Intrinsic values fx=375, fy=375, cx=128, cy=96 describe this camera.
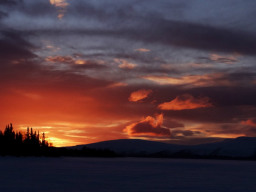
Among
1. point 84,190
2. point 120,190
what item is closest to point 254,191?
point 120,190

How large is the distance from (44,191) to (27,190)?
187cm

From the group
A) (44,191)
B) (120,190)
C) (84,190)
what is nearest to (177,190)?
(120,190)

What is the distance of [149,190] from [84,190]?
7.33 m

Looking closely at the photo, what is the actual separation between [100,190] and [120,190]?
2.24 m

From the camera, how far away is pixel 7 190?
38.6m

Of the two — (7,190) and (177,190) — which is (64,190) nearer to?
(7,190)

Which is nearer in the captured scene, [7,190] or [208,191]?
[7,190]

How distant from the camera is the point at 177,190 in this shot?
43438 millimetres

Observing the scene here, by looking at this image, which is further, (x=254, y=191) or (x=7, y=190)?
(x=254, y=191)

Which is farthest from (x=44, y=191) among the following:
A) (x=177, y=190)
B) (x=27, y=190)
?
(x=177, y=190)

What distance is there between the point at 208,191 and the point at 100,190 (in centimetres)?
1251

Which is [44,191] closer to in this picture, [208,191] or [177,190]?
[177,190]

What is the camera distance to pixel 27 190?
3997 centimetres

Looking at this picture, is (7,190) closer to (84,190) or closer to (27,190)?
(27,190)
